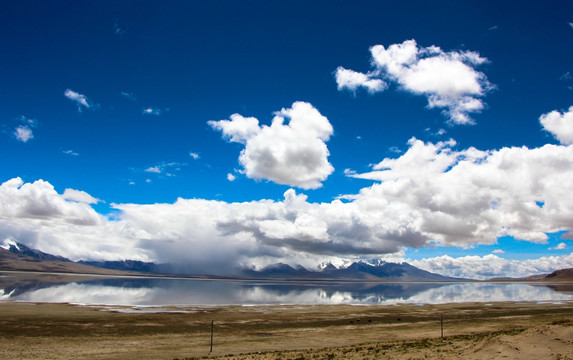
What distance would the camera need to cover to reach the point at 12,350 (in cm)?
3703

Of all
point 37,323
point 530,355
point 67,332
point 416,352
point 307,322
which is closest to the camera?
point 530,355

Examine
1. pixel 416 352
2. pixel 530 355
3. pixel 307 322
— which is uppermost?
pixel 530 355

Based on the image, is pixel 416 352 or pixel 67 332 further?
pixel 67 332

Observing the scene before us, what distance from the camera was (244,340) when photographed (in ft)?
148

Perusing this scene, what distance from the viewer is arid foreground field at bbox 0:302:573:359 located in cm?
2580

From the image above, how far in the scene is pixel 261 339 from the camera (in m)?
45.8

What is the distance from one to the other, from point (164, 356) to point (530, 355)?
3058 cm

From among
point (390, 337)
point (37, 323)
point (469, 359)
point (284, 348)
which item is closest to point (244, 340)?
point (284, 348)

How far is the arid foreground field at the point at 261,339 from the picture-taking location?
84.6ft

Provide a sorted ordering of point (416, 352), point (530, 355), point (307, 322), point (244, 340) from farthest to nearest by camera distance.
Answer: point (307, 322), point (244, 340), point (416, 352), point (530, 355)

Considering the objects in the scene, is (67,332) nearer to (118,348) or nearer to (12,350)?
(12,350)

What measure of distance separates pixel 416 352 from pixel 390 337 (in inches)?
728

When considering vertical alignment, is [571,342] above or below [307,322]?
above

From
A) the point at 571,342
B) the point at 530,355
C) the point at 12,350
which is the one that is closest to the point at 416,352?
the point at 530,355
